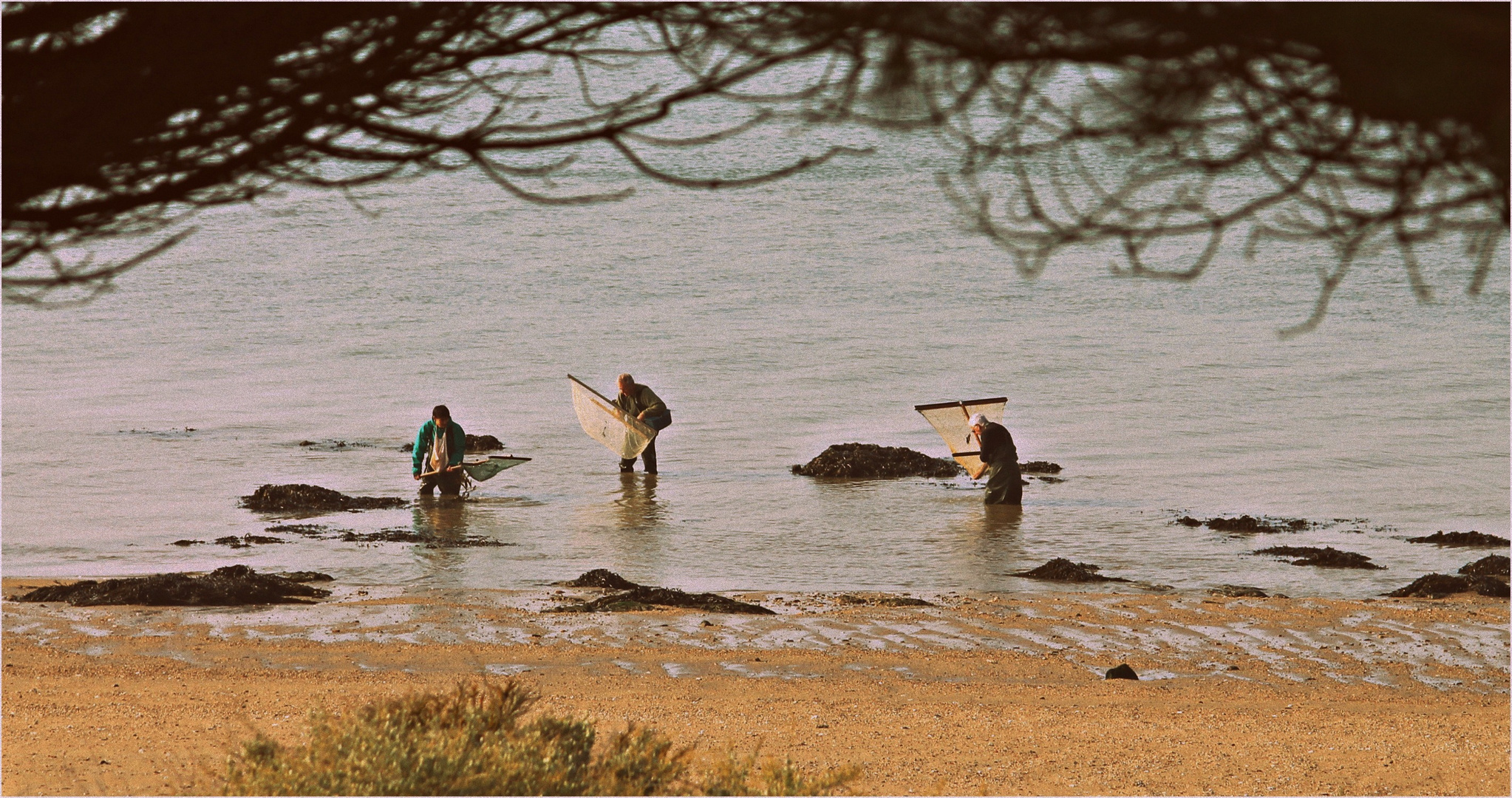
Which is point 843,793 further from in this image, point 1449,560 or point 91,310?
point 91,310

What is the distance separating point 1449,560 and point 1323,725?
8505 mm

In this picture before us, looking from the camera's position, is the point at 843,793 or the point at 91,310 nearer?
the point at 843,793

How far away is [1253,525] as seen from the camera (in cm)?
1803

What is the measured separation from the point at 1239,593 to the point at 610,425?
408 inches

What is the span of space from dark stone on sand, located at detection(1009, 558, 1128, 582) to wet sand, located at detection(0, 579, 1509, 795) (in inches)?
32.1

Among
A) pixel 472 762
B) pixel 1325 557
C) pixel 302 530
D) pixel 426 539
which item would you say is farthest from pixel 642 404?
pixel 472 762

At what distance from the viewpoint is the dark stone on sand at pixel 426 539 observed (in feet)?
54.5

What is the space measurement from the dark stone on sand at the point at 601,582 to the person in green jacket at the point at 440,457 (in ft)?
17.6

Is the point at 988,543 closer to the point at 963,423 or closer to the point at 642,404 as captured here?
the point at 963,423

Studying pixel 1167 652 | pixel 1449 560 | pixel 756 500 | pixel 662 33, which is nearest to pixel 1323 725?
pixel 1167 652

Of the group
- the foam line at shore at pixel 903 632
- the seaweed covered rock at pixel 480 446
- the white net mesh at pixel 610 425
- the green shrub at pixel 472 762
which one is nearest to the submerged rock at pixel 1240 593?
the foam line at shore at pixel 903 632

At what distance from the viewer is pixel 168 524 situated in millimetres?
18656

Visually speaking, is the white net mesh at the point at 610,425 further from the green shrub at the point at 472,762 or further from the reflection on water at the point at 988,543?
the green shrub at the point at 472,762

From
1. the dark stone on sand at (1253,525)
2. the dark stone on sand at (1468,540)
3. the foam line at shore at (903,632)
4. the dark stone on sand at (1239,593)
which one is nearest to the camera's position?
the foam line at shore at (903,632)
